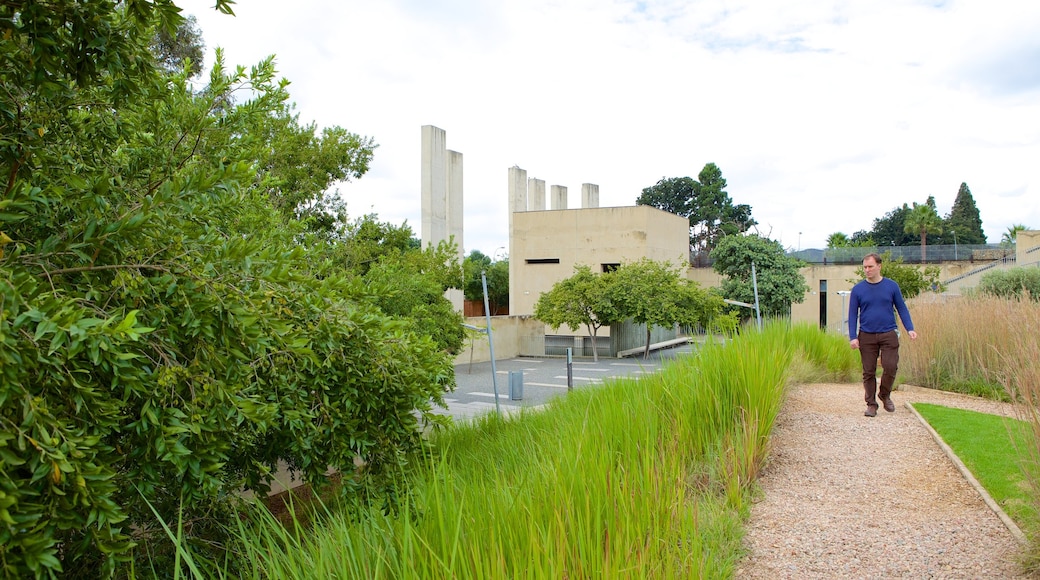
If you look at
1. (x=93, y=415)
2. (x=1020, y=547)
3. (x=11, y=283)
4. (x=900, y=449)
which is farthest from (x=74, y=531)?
(x=900, y=449)

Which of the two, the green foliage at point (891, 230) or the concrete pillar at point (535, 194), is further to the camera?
the green foliage at point (891, 230)

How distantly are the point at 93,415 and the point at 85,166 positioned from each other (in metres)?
1.42

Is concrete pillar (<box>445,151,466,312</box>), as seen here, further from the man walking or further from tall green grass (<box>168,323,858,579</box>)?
tall green grass (<box>168,323,858,579</box>)

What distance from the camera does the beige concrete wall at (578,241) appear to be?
116 ft

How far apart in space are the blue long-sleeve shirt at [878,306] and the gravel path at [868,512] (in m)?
1.06

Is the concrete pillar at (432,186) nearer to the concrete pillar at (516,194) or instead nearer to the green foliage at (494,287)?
the concrete pillar at (516,194)

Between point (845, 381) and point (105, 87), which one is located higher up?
point (105, 87)

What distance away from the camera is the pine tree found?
2680 inches

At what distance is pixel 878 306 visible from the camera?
764 centimetres

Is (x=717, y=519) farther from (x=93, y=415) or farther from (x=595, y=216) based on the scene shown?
(x=595, y=216)

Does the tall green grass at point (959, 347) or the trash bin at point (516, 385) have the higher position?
the tall green grass at point (959, 347)

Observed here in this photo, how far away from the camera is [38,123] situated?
114 inches

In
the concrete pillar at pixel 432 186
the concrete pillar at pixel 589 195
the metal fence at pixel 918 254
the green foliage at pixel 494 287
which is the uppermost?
the concrete pillar at pixel 589 195

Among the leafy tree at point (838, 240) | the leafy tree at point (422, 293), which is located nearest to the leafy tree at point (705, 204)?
the leafy tree at point (838, 240)
